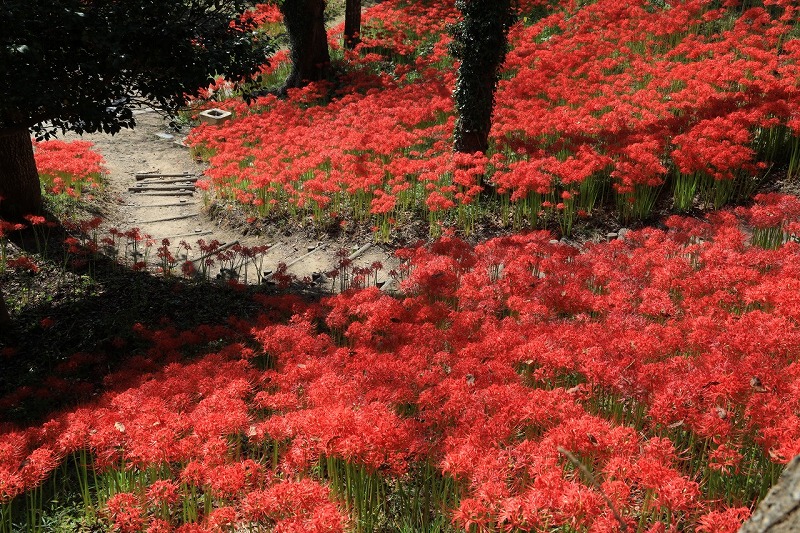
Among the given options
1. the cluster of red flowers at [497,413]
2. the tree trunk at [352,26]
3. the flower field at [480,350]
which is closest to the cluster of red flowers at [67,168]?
the flower field at [480,350]

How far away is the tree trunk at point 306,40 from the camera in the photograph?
55.1 ft

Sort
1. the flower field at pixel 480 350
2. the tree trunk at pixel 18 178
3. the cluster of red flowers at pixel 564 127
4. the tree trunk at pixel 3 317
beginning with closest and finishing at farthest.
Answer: the flower field at pixel 480 350
the tree trunk at pixel 3 317
the cluster of red flowers at pixel 564 127
the tree trunk at pixel 18 178

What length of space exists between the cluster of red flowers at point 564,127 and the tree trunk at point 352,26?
280cm

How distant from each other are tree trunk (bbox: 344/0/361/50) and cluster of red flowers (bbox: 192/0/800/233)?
Answer: 2802mm

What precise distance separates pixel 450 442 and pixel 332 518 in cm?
84

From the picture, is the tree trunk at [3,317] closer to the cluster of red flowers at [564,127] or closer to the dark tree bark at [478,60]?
the cluster of red flowers at [564,127]

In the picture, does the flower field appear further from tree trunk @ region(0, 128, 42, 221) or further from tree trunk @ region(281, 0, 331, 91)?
tree trunk @ region(281, 0, 331, 91)

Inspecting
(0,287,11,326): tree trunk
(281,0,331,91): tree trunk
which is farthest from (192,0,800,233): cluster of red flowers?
(0,287,11,326): tree trunk

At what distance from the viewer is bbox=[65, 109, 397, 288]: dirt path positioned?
33.3ft

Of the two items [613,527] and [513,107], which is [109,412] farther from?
[513,107]

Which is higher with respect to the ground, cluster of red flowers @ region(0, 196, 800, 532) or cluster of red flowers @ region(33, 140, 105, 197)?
cluster of red flowers @ region(33, 140, 105, 197)

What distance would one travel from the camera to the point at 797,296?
5.01 meters

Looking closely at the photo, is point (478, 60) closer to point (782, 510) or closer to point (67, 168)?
point (67, 168)

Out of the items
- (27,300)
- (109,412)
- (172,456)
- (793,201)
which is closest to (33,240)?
(27,300)
